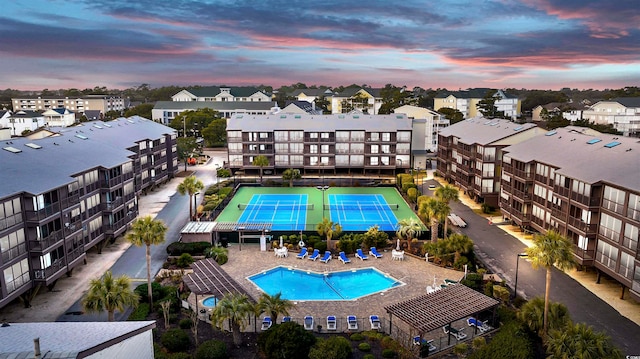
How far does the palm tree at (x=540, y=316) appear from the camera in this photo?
26734 millimetres

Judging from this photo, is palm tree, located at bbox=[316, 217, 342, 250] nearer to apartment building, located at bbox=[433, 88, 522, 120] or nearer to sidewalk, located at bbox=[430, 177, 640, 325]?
sidewalk, located at bbox=[430, 177, 640, 325]

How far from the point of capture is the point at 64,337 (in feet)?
66.5

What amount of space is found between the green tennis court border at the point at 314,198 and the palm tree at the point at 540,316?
894 inches

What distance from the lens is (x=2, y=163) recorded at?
34.3 m

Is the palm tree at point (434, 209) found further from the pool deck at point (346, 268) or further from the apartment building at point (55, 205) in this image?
the apartment building at point (55, 205)

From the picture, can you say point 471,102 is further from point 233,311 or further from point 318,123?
point 233,311

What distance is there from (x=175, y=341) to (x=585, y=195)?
106 feet

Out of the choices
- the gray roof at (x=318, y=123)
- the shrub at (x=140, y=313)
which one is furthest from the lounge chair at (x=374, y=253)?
the gray roof at (x=318, y=123)

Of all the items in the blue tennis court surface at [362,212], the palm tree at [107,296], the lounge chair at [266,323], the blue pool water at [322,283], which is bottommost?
the blue pool water at [322,283]

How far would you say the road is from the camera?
29141 millimetres

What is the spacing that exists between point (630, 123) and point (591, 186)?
99.3 m

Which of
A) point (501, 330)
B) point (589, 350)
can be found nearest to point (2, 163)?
point (501, 330)

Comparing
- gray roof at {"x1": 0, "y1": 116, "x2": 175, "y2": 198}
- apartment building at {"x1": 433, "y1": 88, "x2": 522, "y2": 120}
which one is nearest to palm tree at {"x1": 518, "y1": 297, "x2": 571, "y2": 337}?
gray roof at {"x1": 0, "y1": 116, "x2": 175, "y2": 198}

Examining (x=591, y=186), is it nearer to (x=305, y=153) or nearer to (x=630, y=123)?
(x=305, y=153)
